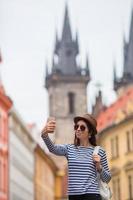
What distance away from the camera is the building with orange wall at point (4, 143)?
138ft

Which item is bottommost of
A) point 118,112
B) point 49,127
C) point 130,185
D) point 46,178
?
point 49,127

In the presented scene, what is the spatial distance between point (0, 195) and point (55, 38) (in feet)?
288

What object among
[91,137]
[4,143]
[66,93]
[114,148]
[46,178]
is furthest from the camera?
[66,93]

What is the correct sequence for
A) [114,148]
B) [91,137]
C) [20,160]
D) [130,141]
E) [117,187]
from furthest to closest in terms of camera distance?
1. [114,148]
2. [117,187]
3. [130,141]
4. [20,160]
5. [91,137]

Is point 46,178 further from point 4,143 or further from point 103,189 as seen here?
point 103,189

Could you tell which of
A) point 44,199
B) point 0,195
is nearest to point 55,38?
point 44,199

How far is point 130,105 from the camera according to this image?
58.6m

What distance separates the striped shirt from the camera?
6031 mm

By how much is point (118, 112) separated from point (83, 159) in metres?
53.3

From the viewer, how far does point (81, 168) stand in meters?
6.12

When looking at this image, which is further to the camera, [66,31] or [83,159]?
[66,31]

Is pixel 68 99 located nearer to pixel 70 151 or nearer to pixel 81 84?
pixel 81 84

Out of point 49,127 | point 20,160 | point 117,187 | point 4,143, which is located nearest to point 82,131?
point 49,127

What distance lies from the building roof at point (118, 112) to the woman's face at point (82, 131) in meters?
51.2
